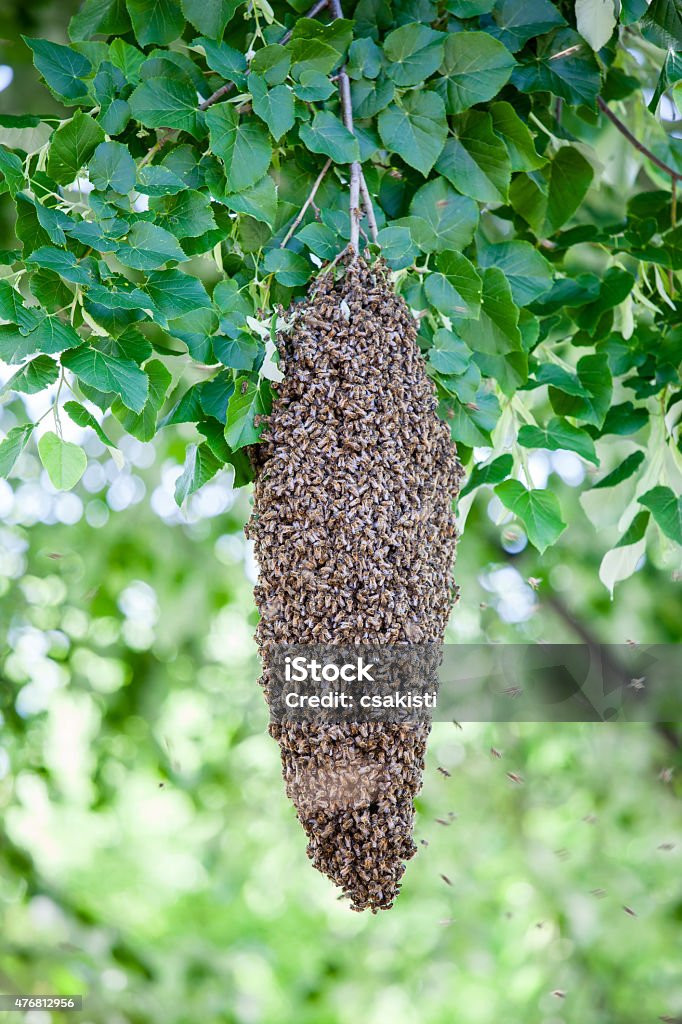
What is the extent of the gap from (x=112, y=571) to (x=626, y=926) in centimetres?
155

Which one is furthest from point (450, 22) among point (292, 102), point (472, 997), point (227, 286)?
point (472, 997)

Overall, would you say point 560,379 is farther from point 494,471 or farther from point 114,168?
point 114,168

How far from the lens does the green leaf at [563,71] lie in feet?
2.89

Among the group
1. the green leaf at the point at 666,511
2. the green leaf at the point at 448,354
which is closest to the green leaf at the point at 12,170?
the green leaf at the point at 448,354

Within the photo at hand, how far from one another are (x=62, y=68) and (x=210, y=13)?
4.8 inches

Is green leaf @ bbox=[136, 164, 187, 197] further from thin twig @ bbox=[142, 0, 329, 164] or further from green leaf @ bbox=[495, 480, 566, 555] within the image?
green leaf @ bbox=[495, 480, 566, 555]

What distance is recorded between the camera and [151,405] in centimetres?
77

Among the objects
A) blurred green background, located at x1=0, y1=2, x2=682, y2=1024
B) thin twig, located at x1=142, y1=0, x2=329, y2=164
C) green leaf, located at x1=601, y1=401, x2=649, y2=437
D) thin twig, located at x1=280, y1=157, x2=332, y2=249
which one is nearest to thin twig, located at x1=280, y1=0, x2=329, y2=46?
thin twig, located at x1=142, y1=0, x2=329, y2=164

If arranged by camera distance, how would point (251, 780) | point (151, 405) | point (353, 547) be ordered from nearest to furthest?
point (353, 547) < point (151, 405) < point (251, 780)

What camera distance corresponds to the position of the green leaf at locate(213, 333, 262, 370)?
0.73m

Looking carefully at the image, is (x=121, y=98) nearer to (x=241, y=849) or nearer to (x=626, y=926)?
(x=626, y=926)

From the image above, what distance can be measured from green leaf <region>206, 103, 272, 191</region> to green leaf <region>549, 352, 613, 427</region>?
382 mm

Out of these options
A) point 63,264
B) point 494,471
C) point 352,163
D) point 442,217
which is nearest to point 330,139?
point 352,163

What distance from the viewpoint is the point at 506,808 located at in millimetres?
2775
